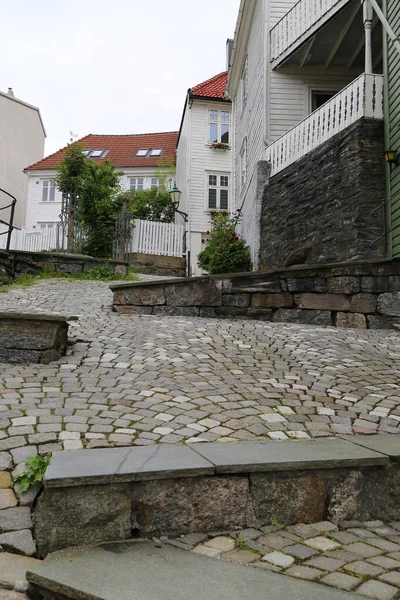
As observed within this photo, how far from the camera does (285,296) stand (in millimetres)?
7641

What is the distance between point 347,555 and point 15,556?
52.7 inches

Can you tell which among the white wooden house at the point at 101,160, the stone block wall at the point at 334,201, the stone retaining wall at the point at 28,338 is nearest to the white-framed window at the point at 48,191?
the white wooden house at the point at 101,160

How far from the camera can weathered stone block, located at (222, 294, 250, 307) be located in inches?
306

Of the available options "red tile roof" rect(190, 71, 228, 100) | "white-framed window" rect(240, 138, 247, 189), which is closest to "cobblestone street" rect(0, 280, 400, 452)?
"white-framed window" rect(240, 138, 247, 189)

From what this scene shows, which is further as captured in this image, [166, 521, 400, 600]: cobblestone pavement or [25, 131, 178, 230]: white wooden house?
[25, 131, 178, 230]: white wooden house

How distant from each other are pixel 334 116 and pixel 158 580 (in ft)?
31.9

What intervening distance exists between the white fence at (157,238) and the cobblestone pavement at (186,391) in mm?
12302

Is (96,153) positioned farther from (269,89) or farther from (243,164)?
(269,89)

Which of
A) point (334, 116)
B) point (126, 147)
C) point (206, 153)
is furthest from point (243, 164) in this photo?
point (126, 147)

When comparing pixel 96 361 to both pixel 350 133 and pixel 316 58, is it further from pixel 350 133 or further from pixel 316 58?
pixel 316 58

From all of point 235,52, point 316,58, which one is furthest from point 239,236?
point 235,52

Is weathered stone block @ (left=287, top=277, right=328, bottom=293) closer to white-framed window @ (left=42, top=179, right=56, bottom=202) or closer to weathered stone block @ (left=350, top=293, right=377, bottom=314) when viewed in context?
weathered stone block @ (left=350, top=293, right=377, bottom=314)

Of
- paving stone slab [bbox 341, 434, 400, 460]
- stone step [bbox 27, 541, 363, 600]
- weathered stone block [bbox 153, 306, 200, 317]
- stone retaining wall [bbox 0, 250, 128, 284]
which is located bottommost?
stone step [bbox 27, 541, 363, 600]

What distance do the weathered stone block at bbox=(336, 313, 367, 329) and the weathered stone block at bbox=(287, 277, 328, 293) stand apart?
456mm
